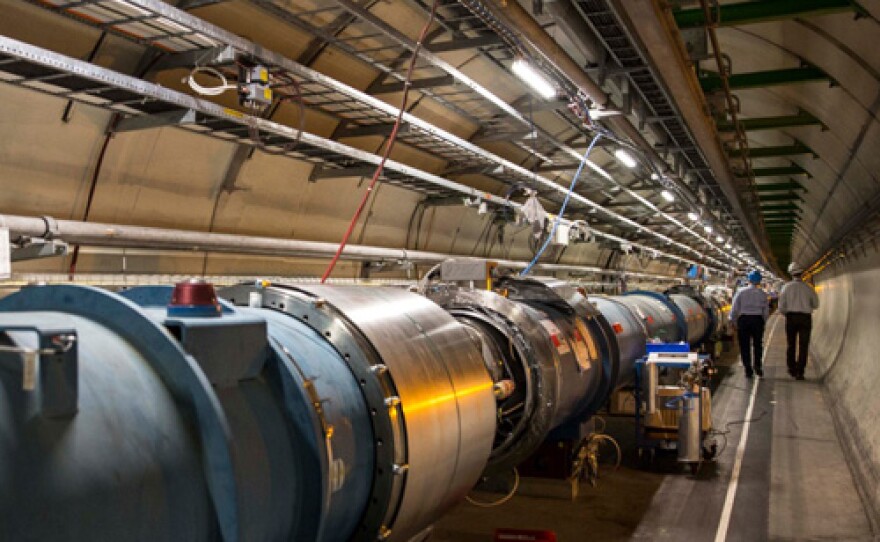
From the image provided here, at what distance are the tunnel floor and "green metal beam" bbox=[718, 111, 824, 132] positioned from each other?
3136 millimetres

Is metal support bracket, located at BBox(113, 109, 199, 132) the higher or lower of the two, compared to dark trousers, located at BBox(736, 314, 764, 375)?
higher

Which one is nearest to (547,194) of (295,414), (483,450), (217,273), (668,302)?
(668,302)

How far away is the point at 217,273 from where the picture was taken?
660 centimetres

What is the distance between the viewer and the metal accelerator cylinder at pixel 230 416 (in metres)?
1.18

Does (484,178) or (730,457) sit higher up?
(484,178)

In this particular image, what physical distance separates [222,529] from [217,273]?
17.7 feet

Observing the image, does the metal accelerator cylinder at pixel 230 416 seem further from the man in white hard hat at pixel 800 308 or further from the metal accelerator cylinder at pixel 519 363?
the man in white hard hat at pixel 800 308

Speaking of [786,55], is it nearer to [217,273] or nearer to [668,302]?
[668,302]

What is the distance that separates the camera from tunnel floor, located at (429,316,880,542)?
3914mm

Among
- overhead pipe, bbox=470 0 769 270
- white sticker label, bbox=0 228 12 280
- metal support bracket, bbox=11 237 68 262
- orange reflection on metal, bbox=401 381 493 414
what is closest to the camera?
orange reflection on metal, bbox=401 381 493 414

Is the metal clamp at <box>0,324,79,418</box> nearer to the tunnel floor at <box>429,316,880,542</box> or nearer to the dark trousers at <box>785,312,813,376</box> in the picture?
the tunnel floor at <box>429,316,880,542</box>

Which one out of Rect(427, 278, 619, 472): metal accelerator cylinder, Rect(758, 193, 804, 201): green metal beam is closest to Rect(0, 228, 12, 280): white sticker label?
Rect(427, 278, 619, 472): metal accelerator cylinder

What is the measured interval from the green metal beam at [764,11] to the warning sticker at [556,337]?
2049 mm

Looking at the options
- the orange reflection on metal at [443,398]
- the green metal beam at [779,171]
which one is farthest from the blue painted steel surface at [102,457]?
the green metal beam at [779,171]
